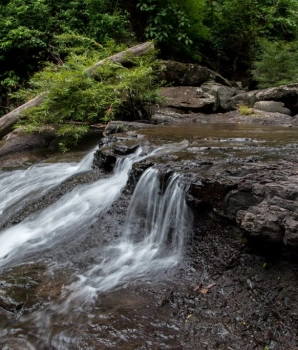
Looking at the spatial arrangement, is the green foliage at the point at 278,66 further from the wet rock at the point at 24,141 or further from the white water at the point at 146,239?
the white water at the point at 146,239

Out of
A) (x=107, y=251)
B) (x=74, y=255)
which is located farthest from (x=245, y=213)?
(x=74, y=255)

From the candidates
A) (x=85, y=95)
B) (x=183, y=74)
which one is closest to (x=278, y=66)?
(x=183, y=74)

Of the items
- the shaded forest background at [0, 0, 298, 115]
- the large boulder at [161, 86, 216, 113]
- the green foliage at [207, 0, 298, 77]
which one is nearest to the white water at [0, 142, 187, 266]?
the large boulder at [161, 86, 216, 113]

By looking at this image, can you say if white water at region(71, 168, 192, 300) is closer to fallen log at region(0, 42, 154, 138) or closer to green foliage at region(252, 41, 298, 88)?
fallen log at region(0, 42, 154, 138)

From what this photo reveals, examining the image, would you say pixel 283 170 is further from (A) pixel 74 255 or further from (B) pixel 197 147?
(A) pixel 74 255

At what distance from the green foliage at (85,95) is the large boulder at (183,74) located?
297 cm

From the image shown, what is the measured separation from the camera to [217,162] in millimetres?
4461

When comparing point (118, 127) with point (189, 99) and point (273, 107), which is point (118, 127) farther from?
point (273, 107)

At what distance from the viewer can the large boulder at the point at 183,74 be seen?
11391 mm

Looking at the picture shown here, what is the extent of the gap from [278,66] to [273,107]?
288cm

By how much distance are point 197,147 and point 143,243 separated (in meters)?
2.05

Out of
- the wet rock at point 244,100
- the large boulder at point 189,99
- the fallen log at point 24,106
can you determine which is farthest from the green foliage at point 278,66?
the fallen log at point 24,106

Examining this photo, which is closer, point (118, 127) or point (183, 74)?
point (118, 127)

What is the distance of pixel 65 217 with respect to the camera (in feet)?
16.1
